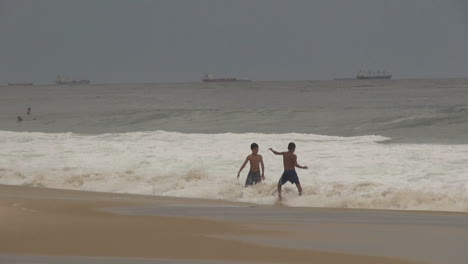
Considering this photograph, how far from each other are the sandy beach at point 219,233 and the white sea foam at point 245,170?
6.33 ft

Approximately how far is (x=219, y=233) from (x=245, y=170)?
7.77 meters

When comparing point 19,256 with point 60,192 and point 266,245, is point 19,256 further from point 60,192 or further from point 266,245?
point 60,192

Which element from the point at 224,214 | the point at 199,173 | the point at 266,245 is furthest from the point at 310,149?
the point at 266,245

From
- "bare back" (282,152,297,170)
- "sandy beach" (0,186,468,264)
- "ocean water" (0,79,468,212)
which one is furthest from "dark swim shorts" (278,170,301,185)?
"sandy beach" (0,186,468,264)

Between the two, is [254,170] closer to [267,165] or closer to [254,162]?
[254,162]

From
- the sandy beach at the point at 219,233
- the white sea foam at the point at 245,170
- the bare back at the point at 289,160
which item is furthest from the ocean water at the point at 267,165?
the sandy beach at the point at 219,233

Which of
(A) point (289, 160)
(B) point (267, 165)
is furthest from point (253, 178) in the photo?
(B) point (267, 165)

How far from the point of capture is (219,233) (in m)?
9.70

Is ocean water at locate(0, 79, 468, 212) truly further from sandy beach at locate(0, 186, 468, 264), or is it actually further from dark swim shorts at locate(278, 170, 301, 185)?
sandy beach at locate(0, 186, 468, 264)

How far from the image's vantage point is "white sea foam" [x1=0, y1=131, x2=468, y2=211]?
46.2ft

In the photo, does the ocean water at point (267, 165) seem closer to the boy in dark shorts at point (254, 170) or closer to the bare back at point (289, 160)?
the boy in dark shorts at point (254, 170)

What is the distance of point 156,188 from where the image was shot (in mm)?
16281

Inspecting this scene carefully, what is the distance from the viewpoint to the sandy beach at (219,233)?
331 inches

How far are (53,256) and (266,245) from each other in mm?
2473
